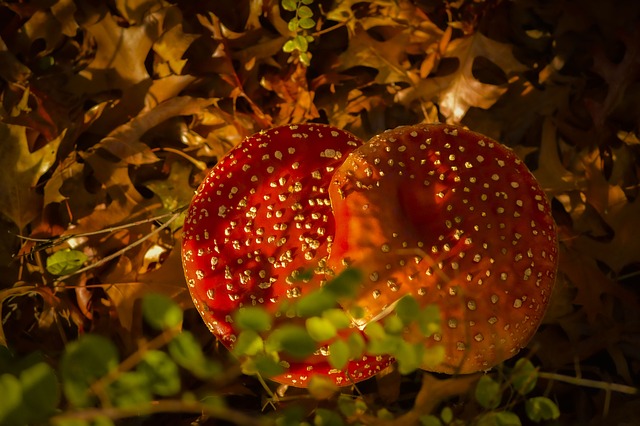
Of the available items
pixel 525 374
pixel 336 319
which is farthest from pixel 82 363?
pixel 525 374

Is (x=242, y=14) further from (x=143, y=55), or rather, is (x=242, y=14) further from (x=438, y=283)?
(x=438, y=283)

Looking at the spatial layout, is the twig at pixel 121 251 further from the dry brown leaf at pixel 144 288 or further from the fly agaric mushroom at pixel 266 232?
the fly agaric mushroom at pixel 266 232

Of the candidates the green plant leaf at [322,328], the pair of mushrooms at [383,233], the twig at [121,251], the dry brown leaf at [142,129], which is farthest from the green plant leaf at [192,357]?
the dry brown leaf at [142,129]

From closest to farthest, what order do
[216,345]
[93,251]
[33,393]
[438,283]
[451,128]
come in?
1. [33,393]
2. [438,283]
3. [451,128]
4. [216,345]
5. [93,251]

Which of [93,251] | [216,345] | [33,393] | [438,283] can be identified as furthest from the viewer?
[93,251]

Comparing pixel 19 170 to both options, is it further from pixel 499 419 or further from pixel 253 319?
pixel 499 419

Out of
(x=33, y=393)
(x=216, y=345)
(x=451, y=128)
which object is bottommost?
(x=216, y=345)

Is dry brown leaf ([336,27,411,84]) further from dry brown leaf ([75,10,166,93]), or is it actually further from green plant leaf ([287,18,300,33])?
dry brown leaf ([75,10,166,93])

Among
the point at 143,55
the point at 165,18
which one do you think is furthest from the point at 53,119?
the point at 165,18
